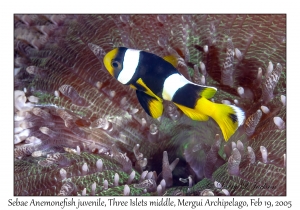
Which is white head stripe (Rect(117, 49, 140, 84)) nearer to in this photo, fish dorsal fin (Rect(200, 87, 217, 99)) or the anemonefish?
the anemonefish

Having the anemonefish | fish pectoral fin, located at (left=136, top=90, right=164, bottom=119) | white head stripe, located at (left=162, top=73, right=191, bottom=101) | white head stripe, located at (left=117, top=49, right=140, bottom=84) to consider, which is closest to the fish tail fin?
the anemonefish

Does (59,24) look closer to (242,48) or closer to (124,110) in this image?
(124,110)

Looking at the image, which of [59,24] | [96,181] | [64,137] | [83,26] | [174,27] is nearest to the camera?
[96,181]

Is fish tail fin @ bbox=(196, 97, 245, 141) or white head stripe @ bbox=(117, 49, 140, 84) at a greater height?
white head stripe @ bbox=(117, 49, 140, 84)

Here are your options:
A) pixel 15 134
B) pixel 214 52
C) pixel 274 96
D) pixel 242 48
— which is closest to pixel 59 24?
pixel 15 134

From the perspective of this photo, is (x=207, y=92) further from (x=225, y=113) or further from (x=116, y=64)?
(x=116, y=64)

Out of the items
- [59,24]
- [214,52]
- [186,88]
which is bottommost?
[186,88]

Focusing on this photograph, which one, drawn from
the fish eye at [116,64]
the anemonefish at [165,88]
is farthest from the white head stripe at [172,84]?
the fish eye at [116,64]

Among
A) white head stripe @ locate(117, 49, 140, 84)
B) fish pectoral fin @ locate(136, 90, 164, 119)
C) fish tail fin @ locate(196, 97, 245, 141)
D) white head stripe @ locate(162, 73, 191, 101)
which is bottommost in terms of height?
fish tail fin @ locate(196, 97, 245, 141)
